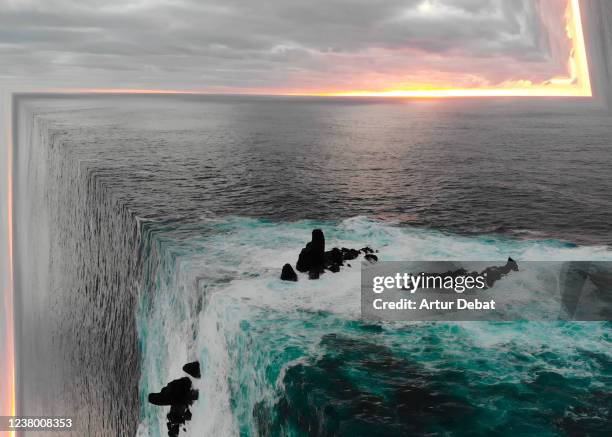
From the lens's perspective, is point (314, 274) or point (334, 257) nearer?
point (314, 274)

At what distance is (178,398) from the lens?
1892cm

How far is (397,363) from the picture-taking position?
17.2 m

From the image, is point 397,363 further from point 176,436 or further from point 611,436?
point 176,436

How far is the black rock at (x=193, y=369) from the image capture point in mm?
19125

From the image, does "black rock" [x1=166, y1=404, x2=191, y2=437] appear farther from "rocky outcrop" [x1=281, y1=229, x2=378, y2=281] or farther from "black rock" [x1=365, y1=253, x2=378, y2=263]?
"black rock" [x1=365, y1=253, x2=378, y2=263]

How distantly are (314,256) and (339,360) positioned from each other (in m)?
7.01

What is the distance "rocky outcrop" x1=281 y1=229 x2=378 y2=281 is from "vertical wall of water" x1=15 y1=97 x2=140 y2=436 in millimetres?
7584

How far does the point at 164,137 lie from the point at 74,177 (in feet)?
83.0

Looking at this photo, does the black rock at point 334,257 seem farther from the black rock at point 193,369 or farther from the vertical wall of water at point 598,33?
the vertical wall of water at point 598,33

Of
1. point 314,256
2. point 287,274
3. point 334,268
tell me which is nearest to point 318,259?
point 314,256

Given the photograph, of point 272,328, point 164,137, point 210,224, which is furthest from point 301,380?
point 164,137

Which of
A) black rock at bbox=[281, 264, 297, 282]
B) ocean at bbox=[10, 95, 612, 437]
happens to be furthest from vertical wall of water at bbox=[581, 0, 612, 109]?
black rock at bbox=[281, 264, 297, 282]

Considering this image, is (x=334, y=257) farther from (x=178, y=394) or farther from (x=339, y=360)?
(x=178, y=394)

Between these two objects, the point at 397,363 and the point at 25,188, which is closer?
the point at 397,363
